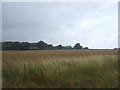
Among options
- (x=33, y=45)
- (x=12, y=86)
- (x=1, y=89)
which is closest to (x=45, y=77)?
(x=12, y=86)

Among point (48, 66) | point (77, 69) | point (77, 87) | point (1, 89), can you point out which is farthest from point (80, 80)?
point (1, 89)

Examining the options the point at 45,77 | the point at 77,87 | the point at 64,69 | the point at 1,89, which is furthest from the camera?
the point at 64,69

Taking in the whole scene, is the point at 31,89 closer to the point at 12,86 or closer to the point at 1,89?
the point at 12,86

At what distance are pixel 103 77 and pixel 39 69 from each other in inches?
111

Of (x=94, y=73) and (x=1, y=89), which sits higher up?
(x=94, y=73)

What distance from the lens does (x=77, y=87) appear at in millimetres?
4824

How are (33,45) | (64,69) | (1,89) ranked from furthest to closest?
(33,45) → (64,69) → (1,89)

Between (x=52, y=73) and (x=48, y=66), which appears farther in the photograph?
(x=48, y=66)

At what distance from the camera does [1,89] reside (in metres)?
5.21

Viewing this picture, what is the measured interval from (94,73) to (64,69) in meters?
1.32

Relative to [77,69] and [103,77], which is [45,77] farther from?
[103,77]

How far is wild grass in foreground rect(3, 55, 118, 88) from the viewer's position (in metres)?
5.08

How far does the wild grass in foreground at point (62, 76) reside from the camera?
16.7 feet

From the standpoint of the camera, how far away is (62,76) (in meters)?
5.62
